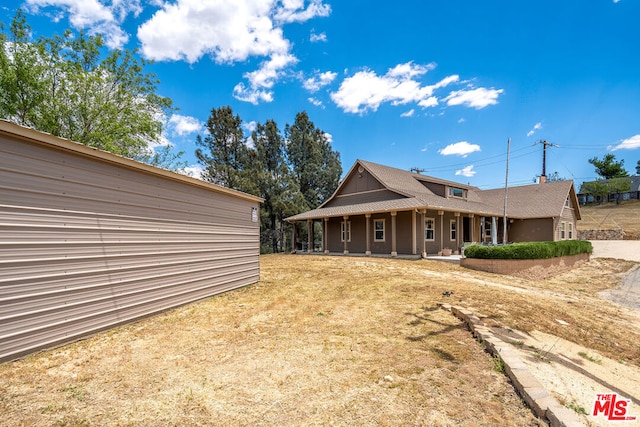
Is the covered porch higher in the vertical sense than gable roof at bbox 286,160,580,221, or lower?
lower

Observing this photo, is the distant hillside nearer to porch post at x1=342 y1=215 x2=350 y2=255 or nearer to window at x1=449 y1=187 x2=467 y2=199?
window at x1=449 y1=187 x2=467 y2=199

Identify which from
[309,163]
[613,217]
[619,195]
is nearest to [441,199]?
[309,163]

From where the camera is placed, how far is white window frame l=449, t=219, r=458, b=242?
1761 centimetres

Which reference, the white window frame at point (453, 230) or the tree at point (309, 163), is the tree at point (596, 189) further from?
the white window frame at point (453, 230)

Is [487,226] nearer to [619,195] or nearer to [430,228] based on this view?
[430,228]

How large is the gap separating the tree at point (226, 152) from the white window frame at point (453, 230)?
16896 mm

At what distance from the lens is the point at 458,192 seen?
20.6 meters

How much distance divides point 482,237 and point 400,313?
18.8m

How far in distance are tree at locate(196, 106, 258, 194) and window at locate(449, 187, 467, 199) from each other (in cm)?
1651

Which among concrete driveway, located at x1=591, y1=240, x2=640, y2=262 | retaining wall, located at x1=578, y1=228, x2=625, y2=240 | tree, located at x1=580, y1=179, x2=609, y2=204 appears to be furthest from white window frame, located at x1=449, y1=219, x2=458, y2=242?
tree, located at x1=580, y1=179, x2=609, y2=204

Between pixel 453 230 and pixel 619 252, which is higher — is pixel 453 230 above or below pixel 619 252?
above

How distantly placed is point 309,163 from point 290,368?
30.1 metres

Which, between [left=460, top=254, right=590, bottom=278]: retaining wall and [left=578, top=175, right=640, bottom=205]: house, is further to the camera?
[left=578, top=175, right=640, bottom=205]: house

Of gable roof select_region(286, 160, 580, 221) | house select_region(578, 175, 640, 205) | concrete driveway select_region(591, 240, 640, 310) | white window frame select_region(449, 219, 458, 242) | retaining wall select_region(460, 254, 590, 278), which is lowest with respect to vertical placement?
concrete driveway select_region(591, 240, 640, 310)
